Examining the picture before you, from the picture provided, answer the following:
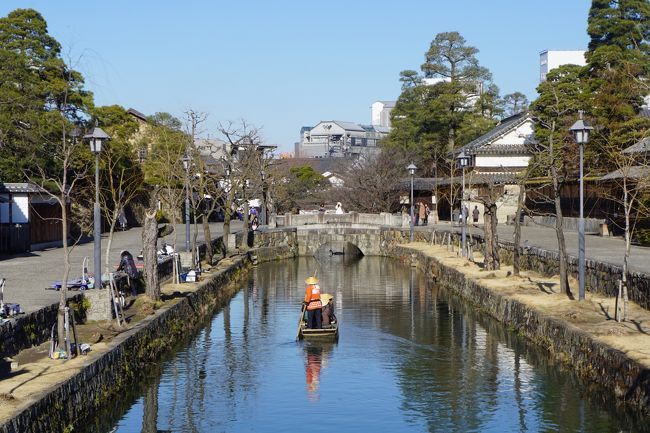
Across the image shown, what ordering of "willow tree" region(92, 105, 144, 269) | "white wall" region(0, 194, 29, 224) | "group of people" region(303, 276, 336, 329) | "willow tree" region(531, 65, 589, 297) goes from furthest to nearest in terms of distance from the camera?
1. "willow tree" region(92, 105, 144, 269)
2. "willow tree" region(531, 65, 589, 297)
3. "white wall" region(0, 194, 29, 224)
4. "group of people" region(303, 276, 336, 329)

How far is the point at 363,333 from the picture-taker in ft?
96.4

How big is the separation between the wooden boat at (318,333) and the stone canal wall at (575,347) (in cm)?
569

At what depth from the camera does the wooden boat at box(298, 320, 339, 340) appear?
27.0m

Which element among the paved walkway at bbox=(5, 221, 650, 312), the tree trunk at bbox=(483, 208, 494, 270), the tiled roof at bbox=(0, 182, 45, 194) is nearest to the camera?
the paved walkway at bbox=(5, 221, 650, 312)

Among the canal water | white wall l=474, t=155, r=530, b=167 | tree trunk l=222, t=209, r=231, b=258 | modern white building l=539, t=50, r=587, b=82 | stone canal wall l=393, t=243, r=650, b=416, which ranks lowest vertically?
the canal water

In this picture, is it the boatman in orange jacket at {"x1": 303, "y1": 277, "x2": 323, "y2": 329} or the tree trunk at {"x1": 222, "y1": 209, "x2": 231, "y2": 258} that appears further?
the tree trunk at {"x1": 222, "y1": 209, "x2": 231, "y2": 258}

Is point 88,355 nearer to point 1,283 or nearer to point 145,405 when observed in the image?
point 145,405

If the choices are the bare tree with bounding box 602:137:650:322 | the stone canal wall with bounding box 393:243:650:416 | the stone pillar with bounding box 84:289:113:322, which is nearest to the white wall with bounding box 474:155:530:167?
the bare tree with bounding box 602:137:650:322

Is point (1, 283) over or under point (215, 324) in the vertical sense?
over

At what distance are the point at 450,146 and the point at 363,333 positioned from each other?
5001 centimetres

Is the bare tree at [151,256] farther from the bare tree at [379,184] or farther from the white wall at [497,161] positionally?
the white wall at [497,161]

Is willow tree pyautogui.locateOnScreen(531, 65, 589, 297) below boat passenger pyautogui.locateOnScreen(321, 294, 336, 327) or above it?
above

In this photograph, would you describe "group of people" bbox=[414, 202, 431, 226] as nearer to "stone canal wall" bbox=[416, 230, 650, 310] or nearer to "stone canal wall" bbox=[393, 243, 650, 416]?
"stone canal wall" bbox=[416, 230, 650, 310]

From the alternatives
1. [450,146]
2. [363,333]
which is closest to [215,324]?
[363,333]
